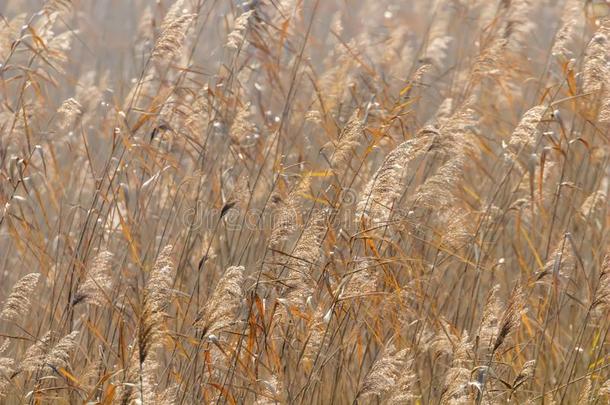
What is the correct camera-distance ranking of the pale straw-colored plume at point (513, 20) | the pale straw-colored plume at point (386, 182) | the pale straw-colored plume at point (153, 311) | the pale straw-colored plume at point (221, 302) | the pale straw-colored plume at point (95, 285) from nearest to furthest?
the pale straw-colored plume at point (153, 311) → the pale straw-colored plume at point (221, 302) → the pale straw-colored plume at point (386, 182) → the pale straw-colored plume at point (95, 285) → the pale straw-colored plume at point (513, 20)

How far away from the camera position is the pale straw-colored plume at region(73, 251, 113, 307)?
2.87m

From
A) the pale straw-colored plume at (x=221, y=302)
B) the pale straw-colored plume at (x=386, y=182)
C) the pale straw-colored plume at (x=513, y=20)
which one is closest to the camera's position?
the pale straw-colored plume at (x=221, y=302)

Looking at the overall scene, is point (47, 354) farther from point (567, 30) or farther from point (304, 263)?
point (567, 30)

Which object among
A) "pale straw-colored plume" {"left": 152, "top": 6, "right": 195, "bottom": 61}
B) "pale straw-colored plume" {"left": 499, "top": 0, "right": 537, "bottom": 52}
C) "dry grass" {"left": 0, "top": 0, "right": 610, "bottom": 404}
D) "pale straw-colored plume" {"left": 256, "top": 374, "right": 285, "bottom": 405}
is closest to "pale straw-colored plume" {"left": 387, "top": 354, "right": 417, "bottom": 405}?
"dry grass" {"left": 0, "top": 0, "right": 610, "bottom": 404}

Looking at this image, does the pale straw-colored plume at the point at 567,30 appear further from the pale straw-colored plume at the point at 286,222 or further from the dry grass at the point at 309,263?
the pale straw-colored plume at the point at 286,222

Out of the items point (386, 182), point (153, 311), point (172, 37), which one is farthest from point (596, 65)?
point (153, 311)

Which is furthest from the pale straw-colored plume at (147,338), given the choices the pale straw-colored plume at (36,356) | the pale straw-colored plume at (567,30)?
the pale straw-colored plume at (567,30)

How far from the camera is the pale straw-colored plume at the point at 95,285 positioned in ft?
9.41

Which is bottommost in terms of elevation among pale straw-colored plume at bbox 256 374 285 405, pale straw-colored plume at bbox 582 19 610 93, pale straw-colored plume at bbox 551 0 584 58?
pale straw-colored plume at bbox 256 374 285 405

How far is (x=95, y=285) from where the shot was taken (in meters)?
2.96

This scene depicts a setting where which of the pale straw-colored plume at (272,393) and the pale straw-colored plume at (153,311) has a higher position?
the pale straw-colored plume at (153,311)

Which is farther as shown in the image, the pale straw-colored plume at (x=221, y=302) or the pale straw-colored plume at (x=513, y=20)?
the pale straw-colored plume at (x=513, y=20)

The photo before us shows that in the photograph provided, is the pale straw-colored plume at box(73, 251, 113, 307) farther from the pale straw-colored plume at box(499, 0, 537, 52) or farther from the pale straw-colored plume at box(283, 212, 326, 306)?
the pale straw-colored plume at box(499, 0, 537, 52)

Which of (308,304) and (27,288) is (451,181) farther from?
(27,288)
